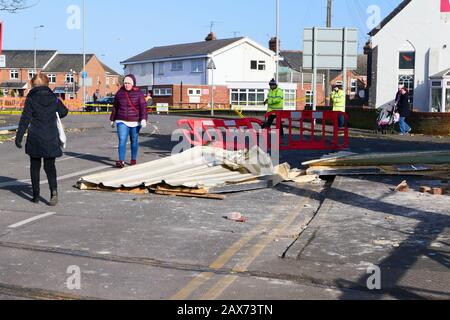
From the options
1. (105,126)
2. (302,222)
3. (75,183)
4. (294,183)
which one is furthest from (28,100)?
(105,126)

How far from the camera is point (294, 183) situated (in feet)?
38.7

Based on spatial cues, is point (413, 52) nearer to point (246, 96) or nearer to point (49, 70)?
point (246, 96)

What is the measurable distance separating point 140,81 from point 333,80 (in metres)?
28.4

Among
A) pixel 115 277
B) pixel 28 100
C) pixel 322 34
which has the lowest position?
pixel 115 277

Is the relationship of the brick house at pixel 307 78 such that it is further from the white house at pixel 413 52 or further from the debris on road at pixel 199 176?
the debris on road at pixel 199 176

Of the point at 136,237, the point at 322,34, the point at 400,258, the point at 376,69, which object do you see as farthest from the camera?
the point at 376,69

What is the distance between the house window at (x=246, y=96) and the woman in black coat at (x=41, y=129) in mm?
63523

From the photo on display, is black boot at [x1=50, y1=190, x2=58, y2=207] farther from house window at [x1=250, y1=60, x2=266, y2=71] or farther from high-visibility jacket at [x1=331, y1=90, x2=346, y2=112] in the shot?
house window at [x1=250, y1=60, x2=266, y2=71]

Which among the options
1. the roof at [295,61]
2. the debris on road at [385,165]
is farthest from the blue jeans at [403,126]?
the roof at [295,61]

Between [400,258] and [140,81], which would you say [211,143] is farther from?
[140,81]

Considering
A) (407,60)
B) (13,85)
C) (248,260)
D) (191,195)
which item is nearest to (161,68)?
(407,60)

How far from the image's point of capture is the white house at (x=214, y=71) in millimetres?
→ 73125

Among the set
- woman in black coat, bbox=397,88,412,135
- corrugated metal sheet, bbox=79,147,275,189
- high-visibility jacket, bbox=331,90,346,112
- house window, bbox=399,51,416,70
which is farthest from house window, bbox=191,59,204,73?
corrugated metal sheet, bbox=79,147,275,189

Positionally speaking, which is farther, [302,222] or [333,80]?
[333,80]
